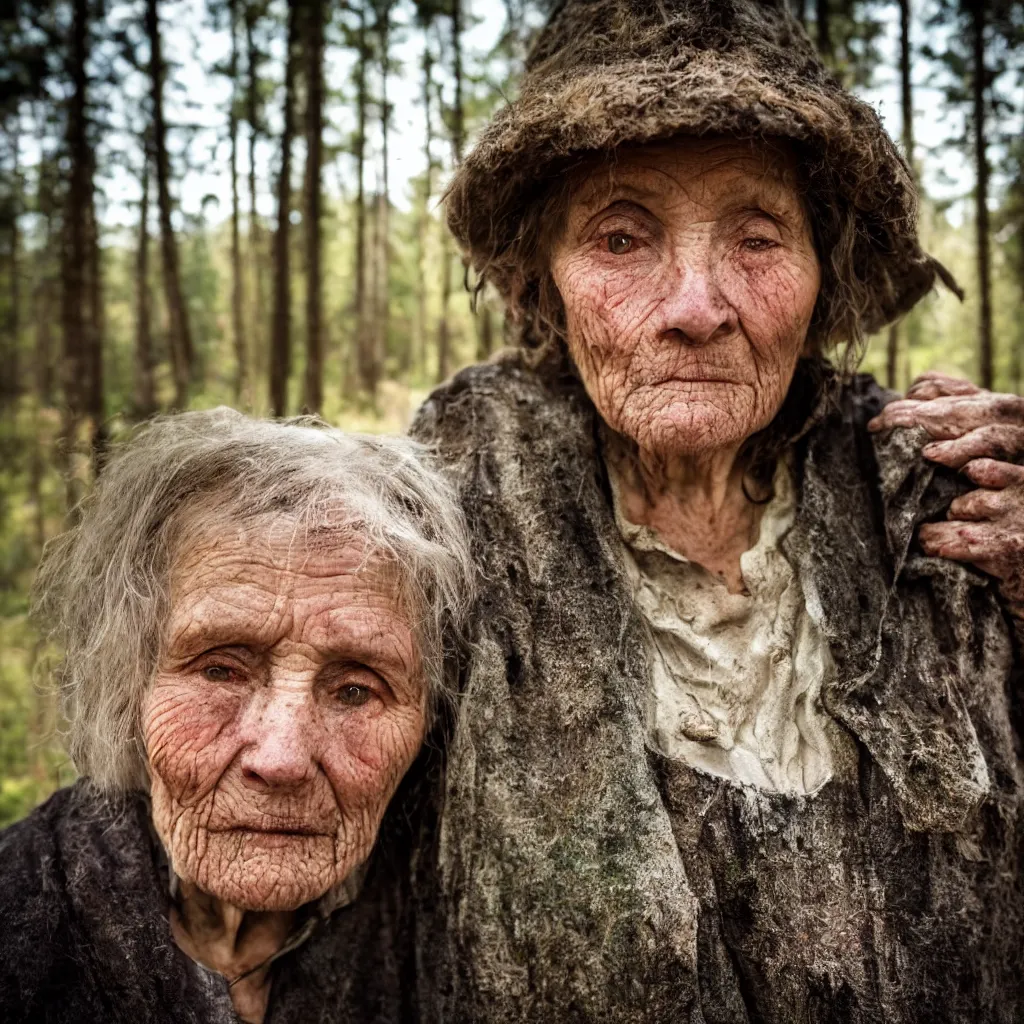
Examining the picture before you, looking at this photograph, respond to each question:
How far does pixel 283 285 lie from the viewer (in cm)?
734

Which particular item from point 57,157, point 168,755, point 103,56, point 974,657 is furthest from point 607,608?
point 57,157

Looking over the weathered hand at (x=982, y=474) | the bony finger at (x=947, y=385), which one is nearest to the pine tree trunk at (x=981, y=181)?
the bony finger at (x=947, y=385)

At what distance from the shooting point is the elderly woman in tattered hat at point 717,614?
68.1 inches

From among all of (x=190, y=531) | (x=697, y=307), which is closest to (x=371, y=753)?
(x=190, y=531)

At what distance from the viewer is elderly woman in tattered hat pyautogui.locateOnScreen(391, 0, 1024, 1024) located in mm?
1729

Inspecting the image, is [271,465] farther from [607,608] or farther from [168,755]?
[607,608]

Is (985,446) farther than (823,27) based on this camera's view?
No

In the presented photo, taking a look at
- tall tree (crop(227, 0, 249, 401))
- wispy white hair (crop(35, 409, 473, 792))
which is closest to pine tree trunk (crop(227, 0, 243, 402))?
tall tree (crop(227, 0, 249, 401))

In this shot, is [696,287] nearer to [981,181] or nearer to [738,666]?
[738,666]

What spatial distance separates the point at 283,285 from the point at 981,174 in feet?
20.7

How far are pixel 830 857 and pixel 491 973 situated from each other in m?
0.74

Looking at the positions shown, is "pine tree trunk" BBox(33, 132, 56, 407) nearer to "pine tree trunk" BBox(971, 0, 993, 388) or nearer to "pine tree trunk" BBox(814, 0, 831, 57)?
"pine tree trunk" BBox(814, 0, 831, 57)

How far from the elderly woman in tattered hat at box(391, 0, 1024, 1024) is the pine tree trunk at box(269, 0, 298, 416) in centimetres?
507

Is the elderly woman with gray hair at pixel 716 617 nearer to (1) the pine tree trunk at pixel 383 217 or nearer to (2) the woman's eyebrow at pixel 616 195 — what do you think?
(2) the woman's eyebrow at pixel 616 195
